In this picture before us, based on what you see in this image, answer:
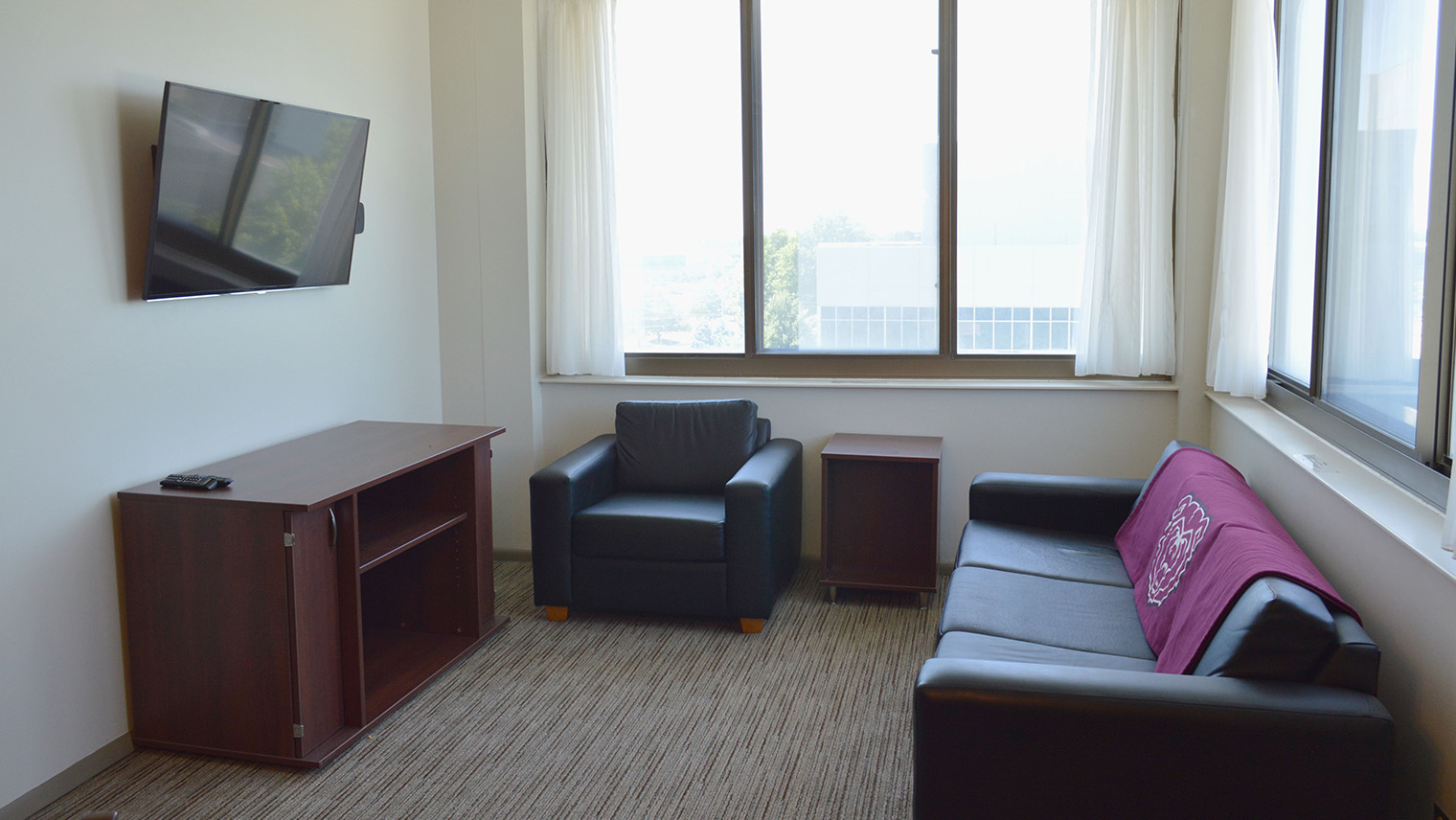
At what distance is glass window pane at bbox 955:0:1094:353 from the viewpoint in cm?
425

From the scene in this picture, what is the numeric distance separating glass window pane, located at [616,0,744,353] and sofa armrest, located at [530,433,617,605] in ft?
3.29

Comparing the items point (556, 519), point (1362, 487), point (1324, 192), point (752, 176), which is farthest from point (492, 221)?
point (1362, 487)

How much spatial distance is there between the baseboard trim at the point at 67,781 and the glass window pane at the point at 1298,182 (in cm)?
369

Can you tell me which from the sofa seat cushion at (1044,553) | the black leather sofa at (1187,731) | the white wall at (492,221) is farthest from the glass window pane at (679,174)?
the black leather sofa at (1187,731)

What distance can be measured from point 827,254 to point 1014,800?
2943mm

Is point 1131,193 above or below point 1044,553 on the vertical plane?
above

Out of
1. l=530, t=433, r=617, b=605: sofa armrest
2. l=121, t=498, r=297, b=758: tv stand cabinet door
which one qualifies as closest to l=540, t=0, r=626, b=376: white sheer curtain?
l=530, t=433, r=617, b=605: sofa armrest

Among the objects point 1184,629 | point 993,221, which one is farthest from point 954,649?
point 993,221

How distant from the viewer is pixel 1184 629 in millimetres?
2309

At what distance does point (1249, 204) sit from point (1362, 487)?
1400 millimetres

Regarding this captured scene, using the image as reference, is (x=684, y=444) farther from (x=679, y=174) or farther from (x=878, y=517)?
(x=679, y=174)

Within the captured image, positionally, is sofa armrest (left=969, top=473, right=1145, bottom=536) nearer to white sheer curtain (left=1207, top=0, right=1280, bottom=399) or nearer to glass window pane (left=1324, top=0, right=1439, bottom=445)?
white sheer curtain (left=1207, top=0, right=1280, bottom=399)

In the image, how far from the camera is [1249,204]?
3525 millimetres

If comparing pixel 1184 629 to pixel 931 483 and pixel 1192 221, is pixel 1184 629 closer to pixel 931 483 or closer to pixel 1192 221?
pixel 931 483
